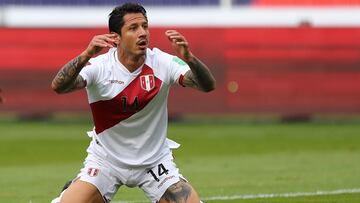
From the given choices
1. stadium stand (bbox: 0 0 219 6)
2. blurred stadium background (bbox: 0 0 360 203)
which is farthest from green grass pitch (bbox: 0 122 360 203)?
stadium stand (bbox: 0 0 219 6)

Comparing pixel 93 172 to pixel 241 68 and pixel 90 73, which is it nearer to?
pixel 90 73

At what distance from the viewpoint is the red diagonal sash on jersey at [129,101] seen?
393 inches

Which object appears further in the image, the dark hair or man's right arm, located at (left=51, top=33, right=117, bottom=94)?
the dark hair

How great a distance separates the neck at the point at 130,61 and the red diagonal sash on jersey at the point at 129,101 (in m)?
0.06

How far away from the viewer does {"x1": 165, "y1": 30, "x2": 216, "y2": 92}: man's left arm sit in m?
9.40

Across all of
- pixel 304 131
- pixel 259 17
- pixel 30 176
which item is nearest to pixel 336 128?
pixel 304 131

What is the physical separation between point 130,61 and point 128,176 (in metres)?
0.96

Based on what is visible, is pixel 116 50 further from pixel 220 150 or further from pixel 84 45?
pixel 84 45

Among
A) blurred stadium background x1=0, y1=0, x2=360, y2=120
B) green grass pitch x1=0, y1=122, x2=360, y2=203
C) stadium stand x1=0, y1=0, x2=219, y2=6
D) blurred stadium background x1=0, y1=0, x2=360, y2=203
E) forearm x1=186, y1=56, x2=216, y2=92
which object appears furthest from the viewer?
stadium stand x1=0, y1=0, x2=219, y2=6

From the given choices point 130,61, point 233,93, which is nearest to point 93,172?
point 130,61

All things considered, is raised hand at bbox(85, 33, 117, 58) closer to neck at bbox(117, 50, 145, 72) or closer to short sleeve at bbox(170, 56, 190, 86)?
neck at bbox(117, 50, 145, 72)

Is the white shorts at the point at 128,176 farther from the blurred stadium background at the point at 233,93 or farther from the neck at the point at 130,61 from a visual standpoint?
the blurred stadium background at the point at 233,93

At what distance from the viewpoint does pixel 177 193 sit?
10008 millimetres

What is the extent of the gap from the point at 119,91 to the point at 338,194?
4.43m
